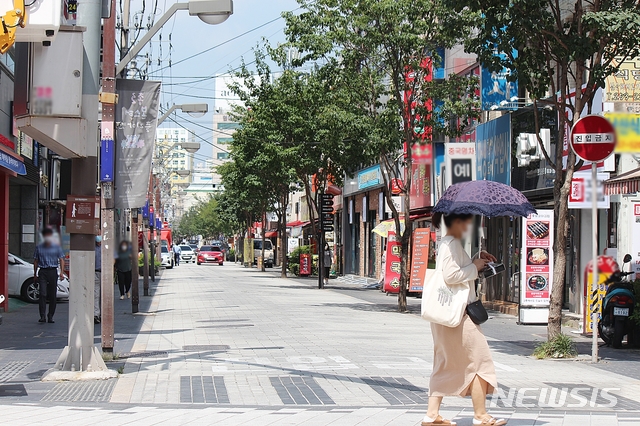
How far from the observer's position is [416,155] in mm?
22938

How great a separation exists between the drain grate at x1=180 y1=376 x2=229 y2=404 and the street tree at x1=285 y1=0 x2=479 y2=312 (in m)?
11.6

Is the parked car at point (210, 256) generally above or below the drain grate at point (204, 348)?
below

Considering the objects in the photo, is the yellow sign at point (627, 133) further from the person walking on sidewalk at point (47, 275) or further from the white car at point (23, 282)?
the white car at point (23, 282)

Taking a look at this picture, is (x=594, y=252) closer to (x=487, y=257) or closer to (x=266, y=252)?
(x=487, y=257)

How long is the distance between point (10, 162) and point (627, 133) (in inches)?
641

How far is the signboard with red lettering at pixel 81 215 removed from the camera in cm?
1111

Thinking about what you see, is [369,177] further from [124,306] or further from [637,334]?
[637,334]

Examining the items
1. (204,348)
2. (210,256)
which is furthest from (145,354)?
(210,256)

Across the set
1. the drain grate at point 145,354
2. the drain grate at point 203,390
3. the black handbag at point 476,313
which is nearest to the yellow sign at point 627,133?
the black handbag at point 476,313

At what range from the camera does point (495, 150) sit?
25062 mm

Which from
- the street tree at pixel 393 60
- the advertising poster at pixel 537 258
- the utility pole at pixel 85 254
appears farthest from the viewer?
the street tree at pixel 393 60

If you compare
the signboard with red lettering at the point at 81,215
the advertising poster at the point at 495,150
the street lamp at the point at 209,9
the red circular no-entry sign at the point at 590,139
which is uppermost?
the street lamp at the point at 209,9

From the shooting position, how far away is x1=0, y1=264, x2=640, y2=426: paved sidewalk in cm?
845

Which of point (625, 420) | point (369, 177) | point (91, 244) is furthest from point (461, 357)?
point (369, 177)
